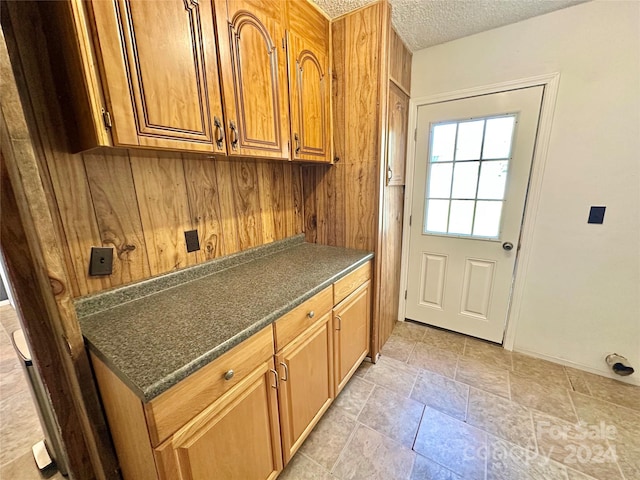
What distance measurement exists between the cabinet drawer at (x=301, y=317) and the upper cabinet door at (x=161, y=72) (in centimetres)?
76

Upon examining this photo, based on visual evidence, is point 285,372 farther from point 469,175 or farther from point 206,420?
point 469,175

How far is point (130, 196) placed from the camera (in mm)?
1070

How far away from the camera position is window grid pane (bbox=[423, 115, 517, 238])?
1879 mm

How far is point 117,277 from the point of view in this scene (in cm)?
106

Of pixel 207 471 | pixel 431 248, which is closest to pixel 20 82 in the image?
pixel 207 471

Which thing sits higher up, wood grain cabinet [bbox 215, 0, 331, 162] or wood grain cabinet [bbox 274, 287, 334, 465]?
wood grain cabinet [bbox 215, 0, 331, 162]

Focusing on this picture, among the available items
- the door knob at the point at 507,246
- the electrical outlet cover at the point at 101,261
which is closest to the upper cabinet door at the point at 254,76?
the electrical outlet cover at the point at 101,261

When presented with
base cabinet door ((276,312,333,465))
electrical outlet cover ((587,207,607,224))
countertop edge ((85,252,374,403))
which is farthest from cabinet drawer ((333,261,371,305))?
electrical outlet cover ((587,207,607,224))

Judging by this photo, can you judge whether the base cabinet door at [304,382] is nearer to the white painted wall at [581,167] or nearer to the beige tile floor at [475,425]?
the beige tile floor at [475,425]

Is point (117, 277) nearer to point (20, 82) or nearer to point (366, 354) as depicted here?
point (20, 82)

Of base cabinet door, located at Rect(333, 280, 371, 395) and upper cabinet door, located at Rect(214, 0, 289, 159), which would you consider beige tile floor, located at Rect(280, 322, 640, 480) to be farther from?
upper cabinet door, located at Rect(214, 0, 289, 159)

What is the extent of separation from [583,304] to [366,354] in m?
1.54

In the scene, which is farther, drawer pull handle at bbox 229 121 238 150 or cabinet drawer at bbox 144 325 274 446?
drawer pull handle at bbox 229 121 238 150

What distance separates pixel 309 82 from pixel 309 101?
0.34 feet
